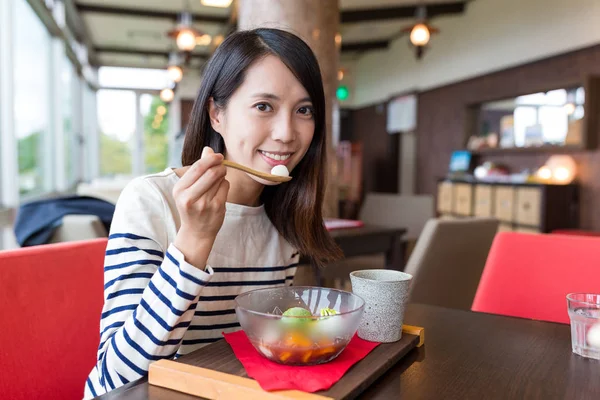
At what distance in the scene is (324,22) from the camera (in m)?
3.03

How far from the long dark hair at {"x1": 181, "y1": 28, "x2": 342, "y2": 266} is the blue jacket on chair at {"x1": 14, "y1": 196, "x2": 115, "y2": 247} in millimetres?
1145

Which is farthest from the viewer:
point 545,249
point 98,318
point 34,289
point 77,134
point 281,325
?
point 77,134

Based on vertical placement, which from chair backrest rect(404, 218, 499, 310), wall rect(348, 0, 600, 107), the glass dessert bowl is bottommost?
chair backrest rect(404, 218, 499, 310)

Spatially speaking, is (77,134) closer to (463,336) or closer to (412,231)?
(412,231)

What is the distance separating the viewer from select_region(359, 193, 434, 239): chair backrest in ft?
13.6

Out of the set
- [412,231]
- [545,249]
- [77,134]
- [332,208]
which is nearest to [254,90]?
[545,249]

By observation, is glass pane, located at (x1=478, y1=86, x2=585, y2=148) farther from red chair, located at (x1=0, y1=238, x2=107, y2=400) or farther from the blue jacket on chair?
red chair, located at (x1=0, y1=238, x2=107, y2=400)

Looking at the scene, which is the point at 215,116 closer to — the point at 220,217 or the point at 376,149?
the point at 220,217

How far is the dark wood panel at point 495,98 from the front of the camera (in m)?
5.38

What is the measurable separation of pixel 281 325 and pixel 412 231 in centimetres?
357

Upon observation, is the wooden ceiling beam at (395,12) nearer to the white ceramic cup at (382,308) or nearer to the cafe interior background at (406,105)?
the cafe interior background at (406,105)

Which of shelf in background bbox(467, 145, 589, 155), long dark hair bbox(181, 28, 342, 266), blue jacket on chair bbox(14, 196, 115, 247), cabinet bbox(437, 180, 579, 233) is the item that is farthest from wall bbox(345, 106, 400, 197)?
long dark hair bbox(181, 28, 342, 266)

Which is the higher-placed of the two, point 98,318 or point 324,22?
point 324,22

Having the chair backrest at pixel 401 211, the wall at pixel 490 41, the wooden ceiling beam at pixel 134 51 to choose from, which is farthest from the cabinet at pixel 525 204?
the wooden ceiling beam at pixel 134 51
